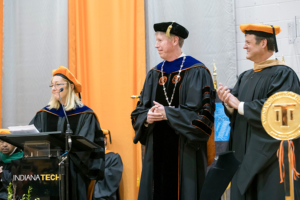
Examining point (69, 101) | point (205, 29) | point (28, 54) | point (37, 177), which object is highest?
point (205, 29)

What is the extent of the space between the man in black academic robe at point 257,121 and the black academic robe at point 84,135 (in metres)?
1.52

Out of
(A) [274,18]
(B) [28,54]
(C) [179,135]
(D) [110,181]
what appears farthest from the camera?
(B) [28,54]

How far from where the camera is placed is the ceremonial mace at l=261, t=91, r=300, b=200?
1.91 meters

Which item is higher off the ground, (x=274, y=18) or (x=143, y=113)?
(x=274, y=18)

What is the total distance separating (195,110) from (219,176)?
4.32 feet

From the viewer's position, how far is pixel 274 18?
4.61 m

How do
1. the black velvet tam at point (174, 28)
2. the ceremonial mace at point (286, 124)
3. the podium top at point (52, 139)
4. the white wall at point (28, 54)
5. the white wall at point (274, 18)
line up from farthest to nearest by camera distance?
the white wall at point (28, 54), the white wall at point (274, 18), the black velvet tam at point (174, 28), the podium top at point (52, 139), the ceremonial mace at point (286, 124)

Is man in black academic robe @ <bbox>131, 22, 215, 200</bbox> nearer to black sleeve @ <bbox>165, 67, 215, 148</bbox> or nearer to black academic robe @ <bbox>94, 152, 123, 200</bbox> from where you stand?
black sleeve @ <bbox>165, 67, 215, 148</bbox>

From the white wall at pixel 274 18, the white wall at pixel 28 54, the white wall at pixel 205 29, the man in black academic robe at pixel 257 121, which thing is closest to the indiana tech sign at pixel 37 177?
the man in black academic robe at pixel 257 121

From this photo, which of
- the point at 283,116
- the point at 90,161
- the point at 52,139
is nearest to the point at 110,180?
the point at 90,161

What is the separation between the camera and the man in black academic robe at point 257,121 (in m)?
2.71

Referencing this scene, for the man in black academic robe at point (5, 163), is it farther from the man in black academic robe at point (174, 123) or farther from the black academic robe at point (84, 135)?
the man in black academic robe at point (174, 123)

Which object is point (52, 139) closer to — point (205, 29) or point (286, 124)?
point (286, 124)

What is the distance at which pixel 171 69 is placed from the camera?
11.5 feet
